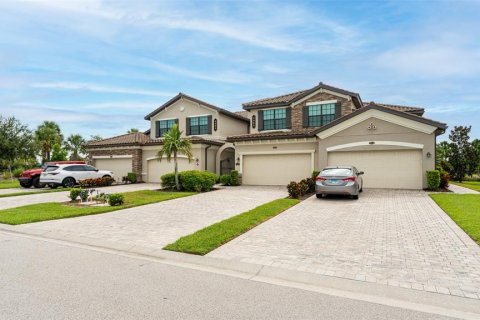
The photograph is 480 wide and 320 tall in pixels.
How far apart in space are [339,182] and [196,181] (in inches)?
325

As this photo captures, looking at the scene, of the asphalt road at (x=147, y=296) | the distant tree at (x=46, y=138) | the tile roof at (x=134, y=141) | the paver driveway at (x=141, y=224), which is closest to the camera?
the asphalt road at (x=147, y=296)

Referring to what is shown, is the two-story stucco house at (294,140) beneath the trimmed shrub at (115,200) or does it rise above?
above

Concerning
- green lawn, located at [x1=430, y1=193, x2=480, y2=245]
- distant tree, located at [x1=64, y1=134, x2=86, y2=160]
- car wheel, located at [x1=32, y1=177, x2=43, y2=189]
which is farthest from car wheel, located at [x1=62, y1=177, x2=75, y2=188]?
distant tree, located at [x1=64, y1=134, x2=86, y2=160]

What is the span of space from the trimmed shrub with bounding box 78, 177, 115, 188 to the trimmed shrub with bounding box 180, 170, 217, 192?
703cm

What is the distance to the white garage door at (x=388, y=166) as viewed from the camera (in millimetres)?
16328

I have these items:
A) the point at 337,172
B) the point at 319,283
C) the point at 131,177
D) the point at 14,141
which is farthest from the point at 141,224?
the point at 14,141

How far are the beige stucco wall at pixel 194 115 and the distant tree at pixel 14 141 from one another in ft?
36.3

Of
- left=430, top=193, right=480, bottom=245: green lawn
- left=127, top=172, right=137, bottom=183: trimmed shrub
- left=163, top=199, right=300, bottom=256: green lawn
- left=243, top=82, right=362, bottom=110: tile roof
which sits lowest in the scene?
left=163, top=199, right=300, bottom=256: green lawn

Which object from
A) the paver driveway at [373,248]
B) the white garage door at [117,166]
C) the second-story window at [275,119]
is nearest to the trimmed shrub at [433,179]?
the paver driveway at [373,248]

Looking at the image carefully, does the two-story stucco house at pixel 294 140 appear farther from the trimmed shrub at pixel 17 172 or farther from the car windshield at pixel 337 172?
the trimmed shrub at pixel 17 172

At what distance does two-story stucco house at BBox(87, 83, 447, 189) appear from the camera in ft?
53.9

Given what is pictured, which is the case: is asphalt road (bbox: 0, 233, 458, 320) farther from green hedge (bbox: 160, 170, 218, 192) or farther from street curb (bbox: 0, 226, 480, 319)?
green hedge (bbox: 160, 170, 218, 192)

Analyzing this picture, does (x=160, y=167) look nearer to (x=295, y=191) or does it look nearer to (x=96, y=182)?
(x=96, y=182)

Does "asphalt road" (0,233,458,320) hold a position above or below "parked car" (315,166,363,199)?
below
